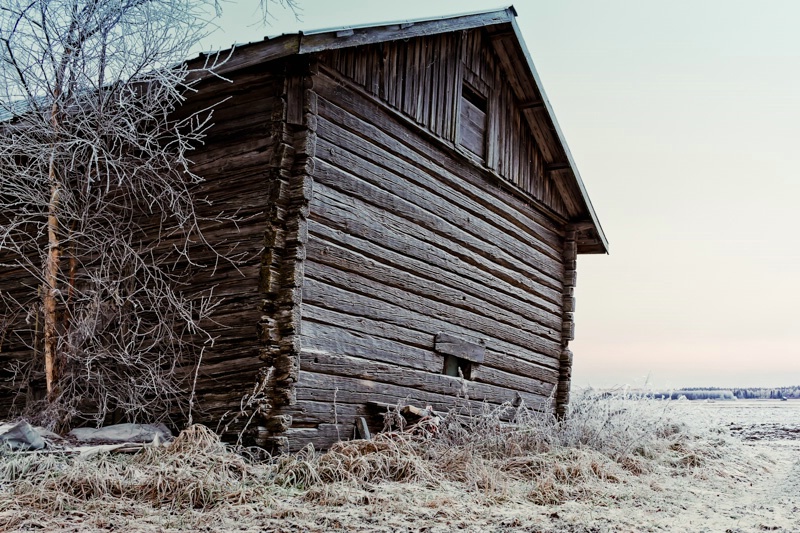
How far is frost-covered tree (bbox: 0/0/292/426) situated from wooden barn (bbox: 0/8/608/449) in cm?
42

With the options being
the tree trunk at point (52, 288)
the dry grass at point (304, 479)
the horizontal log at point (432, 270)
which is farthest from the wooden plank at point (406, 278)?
the tree trunk at point (52, 288)

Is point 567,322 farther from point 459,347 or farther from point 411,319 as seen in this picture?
point 411,319

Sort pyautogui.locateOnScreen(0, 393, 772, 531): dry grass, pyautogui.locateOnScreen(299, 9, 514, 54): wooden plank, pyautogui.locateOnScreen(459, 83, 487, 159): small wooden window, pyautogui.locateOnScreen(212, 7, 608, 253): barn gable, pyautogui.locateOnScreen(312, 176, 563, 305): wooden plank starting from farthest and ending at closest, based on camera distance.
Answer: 1. pyautogui.locateOnScreen(459, 83, 487, 159): small wooden window
2. pyautogui.locateOnScreen(212, 7, 608, 253): barn gable
3. pyautogui.locateOnScreen(312, 176, 563, 305): wooden plank
4. pyautogui.locateOnScreen(299, 9, 514, 54): wooden plank
5. pyautogui.locateOnScreen(0, 393, 772, 531): dry grass

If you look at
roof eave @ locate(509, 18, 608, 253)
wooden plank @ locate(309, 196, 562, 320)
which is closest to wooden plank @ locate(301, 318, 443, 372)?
wooden plank @ locate(309, 196, 562, 320)

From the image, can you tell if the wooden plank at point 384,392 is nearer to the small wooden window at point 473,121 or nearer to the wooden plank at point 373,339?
the wooden plank at point 373,339

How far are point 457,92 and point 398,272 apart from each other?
116 inches

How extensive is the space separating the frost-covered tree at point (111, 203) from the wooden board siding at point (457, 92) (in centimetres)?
145

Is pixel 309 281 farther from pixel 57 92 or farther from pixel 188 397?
pixel 57 92

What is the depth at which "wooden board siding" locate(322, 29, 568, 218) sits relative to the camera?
905cm

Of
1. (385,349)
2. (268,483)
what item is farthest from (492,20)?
(268,483)

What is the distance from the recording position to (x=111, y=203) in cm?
870

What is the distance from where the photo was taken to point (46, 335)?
331 inches

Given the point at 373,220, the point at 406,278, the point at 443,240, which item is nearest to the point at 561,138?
the point at 443,240

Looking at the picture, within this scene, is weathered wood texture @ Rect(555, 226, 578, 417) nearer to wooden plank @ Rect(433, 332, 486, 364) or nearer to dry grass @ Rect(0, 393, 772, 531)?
wooden plank @ Rect(433, 332, 486, 364)
